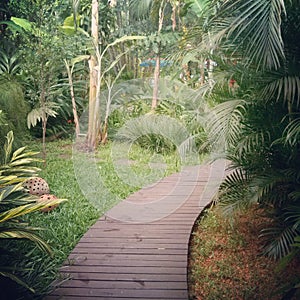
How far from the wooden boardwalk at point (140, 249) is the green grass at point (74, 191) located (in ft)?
0.43

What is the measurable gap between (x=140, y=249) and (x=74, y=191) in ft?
6.51

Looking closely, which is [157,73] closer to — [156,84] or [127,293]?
[156,84]

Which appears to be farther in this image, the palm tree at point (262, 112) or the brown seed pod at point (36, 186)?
the brown seed pod at point (36, 186)

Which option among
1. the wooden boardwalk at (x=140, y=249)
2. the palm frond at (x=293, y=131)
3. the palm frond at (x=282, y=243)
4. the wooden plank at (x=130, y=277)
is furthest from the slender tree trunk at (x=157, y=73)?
the wooden plank at (x=130, y=277)

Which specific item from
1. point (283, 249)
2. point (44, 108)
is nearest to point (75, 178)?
point (44, 108)

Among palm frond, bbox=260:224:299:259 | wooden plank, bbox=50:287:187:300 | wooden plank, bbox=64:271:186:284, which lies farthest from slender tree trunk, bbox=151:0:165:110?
wooden plank, bbox=50:287:187:300

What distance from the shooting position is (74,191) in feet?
17.7

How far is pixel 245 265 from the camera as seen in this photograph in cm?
363

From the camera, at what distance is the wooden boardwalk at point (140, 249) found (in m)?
2.91

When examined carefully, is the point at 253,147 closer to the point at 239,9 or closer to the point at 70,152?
the point at 239,9

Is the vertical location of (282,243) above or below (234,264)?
above

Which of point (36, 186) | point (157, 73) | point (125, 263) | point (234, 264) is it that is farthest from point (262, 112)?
point (157, 73)

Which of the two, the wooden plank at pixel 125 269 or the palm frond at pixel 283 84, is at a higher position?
the palm frond at pixel 283 84

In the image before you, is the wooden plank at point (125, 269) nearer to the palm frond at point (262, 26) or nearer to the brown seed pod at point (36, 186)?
the palm frond at point (262, 26)
